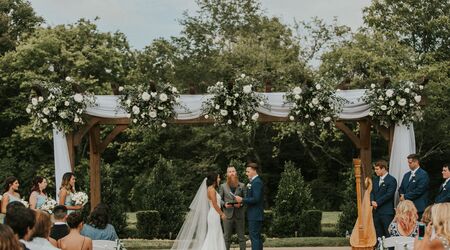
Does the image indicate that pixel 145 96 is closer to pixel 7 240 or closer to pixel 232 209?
pixel 232 209

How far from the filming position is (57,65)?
29.1 meters

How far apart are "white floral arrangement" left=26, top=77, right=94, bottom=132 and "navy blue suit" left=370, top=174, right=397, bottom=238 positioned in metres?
4.81

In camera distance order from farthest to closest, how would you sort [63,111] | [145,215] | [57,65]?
[57,65], [145,215], [63,111]

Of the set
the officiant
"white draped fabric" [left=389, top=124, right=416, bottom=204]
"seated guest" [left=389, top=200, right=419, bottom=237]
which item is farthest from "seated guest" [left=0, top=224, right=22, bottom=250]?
"white draped fabric" [left=389, top=124, right=416, bottom=204]

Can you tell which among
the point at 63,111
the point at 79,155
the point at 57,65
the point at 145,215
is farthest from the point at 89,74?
the point at 63,111

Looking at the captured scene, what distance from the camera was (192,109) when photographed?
37.4ft

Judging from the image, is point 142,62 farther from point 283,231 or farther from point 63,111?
point 63,111

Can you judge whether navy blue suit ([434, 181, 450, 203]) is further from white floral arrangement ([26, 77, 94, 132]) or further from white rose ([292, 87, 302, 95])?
white floral arrangement ([26, 77, 94, 132])

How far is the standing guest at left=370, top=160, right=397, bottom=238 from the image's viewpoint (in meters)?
10.4

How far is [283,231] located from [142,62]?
1500cm

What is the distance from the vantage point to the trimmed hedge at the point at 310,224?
17.6 meters

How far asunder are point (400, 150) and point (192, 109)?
3447 millimetres

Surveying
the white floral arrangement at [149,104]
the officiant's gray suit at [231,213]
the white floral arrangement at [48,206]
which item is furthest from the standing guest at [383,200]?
the white floral arrangement at [48,206]

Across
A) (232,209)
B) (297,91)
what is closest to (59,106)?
(232,209)
